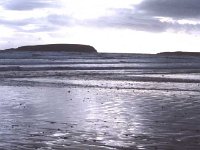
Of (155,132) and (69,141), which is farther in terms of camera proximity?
(155,132)

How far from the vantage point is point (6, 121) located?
12883mm

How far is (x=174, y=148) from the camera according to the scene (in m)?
9.66

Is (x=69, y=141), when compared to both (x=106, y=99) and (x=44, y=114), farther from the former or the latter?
(x=106, y=99)

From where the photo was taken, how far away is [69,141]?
10.2 m

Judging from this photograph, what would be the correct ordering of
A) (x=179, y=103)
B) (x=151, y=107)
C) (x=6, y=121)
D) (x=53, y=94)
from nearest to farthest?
(x=6, y=121), (x=151, y=107), (x=179, y=103), (x=53, y=94)

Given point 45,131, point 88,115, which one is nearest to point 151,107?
point 88,115

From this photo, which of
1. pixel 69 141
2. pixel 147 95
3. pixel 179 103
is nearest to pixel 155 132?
pixel 69 141

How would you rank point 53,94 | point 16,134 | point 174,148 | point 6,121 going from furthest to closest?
1. point 53,94
2. point 6,121
3. point 16,134
4. point 174,148

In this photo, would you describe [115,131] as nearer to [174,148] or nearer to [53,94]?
[174,148]

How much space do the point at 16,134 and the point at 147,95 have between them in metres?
11.5

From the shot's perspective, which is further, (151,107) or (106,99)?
(106,99)

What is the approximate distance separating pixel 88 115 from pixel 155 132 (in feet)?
11.7

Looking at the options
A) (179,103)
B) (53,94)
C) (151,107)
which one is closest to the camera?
(151,107)

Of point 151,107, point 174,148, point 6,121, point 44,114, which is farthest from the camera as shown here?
point 151,107
